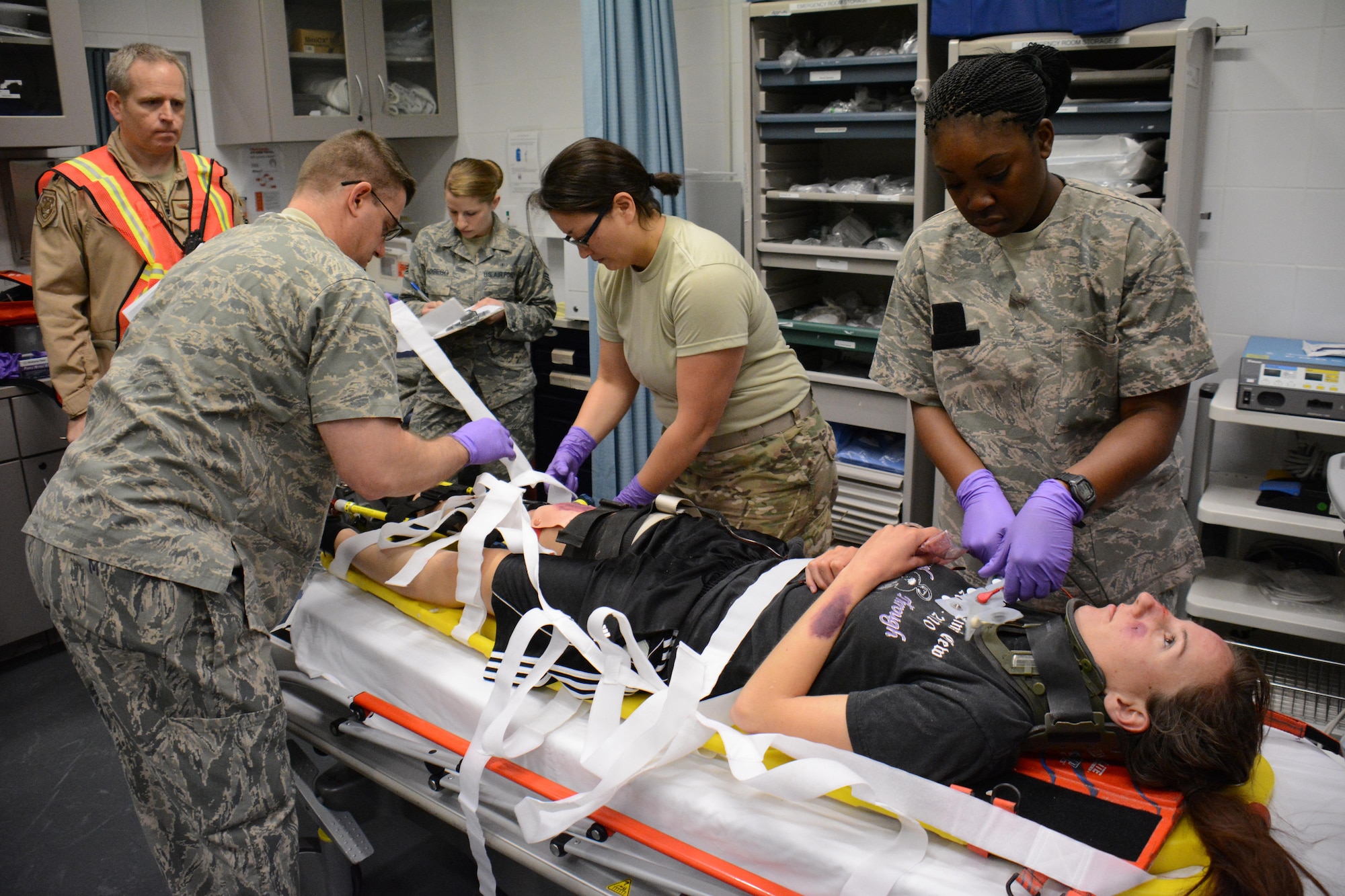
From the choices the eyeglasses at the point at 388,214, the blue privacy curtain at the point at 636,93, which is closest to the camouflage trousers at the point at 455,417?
the blue privacy curtain at the point at 636,93

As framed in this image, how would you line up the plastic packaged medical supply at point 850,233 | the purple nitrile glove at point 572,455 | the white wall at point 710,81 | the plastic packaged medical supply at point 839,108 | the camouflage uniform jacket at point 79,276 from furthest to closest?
A: the white wall at point 710,81 < the plastic packaged medical supply at point 850,233 < the plastic packaged medical supply at point 839,108 < the camouflage uniform jacket at point 79,276 < the purple nitrile glove at point 572,455

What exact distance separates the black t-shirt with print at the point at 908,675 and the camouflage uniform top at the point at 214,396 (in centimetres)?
68

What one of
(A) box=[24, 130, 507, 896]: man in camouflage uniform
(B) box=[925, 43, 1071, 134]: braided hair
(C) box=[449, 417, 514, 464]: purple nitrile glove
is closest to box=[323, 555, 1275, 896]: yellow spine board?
(C) box=[449, 417, 514, 464]: purple nitrile glove

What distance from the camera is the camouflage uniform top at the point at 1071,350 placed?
1.53 metres

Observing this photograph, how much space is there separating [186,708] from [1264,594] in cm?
237

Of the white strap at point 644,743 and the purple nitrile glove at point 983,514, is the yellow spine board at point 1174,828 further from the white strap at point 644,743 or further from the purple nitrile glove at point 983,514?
the purple nitrile glove at point 983,514

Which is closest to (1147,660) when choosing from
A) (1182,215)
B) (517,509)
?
(517,509)

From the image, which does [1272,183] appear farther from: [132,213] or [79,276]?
[79,276]

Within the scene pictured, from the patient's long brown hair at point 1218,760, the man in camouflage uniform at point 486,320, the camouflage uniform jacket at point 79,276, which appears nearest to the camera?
the patient's long brown hair at point 1218,760

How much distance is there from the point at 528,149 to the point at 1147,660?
347 centimetres

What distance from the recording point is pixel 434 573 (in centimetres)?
190

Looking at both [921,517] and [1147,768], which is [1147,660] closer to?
[1147,768]

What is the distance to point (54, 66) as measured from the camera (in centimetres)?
309

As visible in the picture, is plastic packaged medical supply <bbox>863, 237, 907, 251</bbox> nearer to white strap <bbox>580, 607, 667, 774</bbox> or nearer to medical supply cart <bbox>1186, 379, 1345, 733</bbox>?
medical supply cart <bbox>1186, 379, 1345, 733</bbox>
